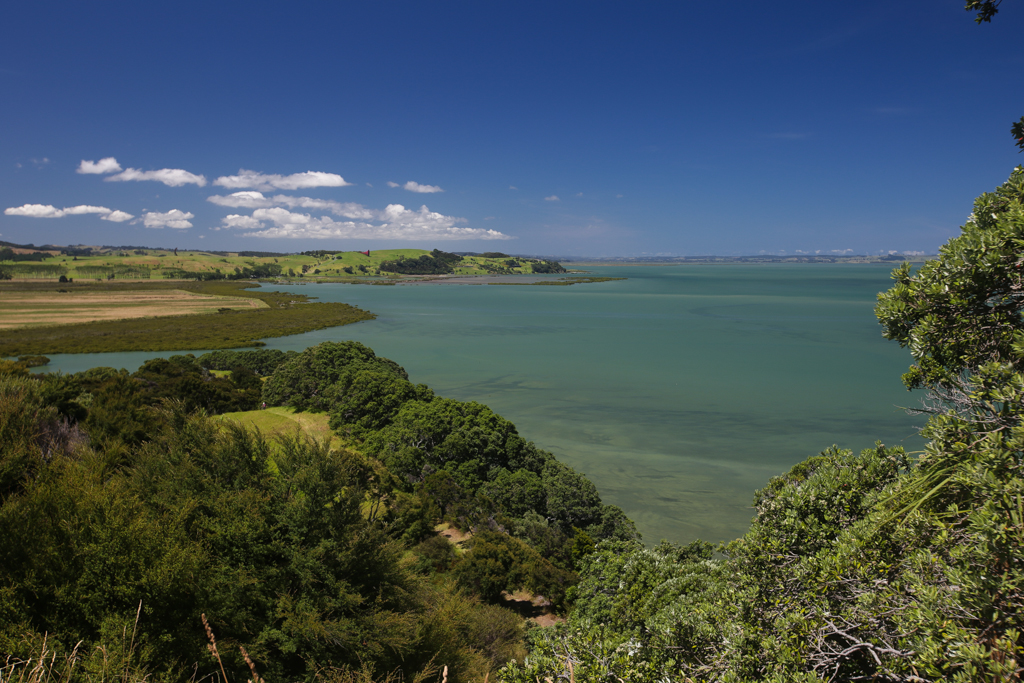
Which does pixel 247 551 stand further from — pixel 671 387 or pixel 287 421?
pixel 671 387

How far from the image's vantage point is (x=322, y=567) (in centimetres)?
752

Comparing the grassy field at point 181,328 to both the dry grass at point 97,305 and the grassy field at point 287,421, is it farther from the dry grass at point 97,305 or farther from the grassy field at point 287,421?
the grassy field at point 287,421

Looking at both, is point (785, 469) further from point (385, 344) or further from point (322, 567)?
point (385, 344)

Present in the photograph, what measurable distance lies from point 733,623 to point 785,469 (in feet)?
60.4

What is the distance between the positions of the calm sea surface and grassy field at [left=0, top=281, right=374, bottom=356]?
12.9 feet

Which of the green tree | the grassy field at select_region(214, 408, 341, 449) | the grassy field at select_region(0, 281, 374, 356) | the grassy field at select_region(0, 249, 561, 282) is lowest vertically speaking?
the grassy field at select_region(214, 408, 341, 449)

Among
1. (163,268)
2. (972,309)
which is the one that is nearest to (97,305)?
(163,268)

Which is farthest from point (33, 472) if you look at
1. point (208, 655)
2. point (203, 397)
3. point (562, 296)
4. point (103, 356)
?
point (562, 296)

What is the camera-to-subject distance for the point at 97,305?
250 feet

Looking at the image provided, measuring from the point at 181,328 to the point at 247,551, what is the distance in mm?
63242

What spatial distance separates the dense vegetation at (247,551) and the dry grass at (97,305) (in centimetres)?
6324

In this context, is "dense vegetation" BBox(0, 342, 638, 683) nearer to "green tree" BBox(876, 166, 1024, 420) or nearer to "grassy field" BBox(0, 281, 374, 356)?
"green tree" BBox(876, 166, 1024, 420)

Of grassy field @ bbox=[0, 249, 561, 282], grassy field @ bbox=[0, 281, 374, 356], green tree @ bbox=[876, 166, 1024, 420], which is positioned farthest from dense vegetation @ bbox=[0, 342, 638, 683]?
grassy field @ bbox=[0, 249, 561, 282]

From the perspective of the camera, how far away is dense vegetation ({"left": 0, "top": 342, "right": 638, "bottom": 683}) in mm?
5051
